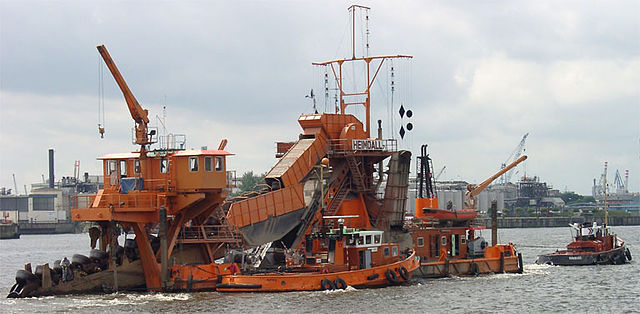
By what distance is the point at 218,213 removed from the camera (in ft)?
174

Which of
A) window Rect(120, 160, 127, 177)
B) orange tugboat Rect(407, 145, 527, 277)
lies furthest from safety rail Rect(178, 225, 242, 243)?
orange tugboat Rect(407, 145, 527, 277)

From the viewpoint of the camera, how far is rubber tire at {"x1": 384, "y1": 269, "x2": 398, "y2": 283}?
52781 millimetres

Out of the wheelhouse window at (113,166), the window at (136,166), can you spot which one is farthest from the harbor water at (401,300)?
the wheelhouse window at (113,166)

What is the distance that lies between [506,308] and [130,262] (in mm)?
19199

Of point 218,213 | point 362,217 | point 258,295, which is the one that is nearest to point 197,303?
point 258,295

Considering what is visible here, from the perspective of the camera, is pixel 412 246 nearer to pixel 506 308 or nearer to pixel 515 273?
pixel 515 273

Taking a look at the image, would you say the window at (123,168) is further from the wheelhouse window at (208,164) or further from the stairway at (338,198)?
the stairway at (338,198)

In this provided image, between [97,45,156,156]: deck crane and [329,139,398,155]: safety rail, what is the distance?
14.6m

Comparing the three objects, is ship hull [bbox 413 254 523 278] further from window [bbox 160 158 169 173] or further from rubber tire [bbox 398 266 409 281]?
window [bbox 160 158 169 173]

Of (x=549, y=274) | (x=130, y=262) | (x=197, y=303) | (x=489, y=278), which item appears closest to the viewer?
(x=197, y=303)

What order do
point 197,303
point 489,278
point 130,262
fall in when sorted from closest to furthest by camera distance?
point 197,303, point 130,262, point 489,278

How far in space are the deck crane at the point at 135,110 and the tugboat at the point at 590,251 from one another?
36.3 m

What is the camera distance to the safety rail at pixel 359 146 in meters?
63.2

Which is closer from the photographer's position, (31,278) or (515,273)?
(31,278)
